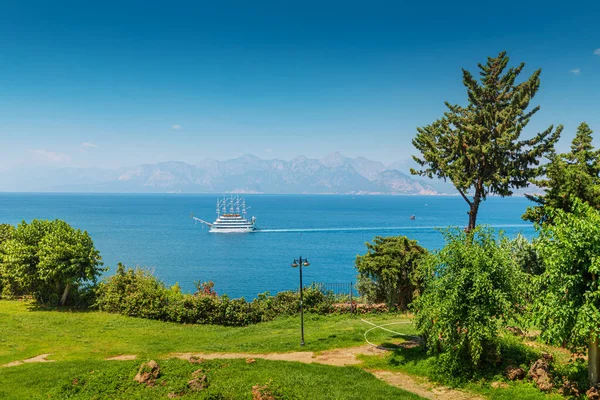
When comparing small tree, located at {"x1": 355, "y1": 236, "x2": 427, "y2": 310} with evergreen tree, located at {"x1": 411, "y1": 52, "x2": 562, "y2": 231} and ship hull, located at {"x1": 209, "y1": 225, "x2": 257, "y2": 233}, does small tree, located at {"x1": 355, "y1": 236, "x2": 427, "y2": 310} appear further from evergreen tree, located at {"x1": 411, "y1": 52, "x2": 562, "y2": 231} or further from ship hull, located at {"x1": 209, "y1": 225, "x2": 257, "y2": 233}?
ship hull, located at {"x1": 209, "y1": 225, "x2": 257, "y2": 233}

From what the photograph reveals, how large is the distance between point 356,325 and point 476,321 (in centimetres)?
1081

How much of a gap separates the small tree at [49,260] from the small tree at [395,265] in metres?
19.7

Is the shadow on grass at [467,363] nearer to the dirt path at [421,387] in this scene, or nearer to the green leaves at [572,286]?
the dirt path at [421,387]

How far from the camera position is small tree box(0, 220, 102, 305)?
28.5 m

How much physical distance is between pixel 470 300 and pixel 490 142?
14.9 meters

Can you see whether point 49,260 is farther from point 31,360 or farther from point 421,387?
point 421,387

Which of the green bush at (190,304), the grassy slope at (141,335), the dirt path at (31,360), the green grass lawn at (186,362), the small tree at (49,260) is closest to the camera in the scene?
the green grass lawn at (186,362)

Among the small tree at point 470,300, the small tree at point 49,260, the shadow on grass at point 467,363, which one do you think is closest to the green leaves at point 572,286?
the small tree at point 470,300

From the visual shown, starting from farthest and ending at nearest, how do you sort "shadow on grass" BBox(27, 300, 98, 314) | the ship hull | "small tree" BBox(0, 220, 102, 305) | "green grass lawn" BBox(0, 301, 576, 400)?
the ship hull < "shadow on grass" BBox(27, 300, 98, 314) < "small tree" BBox(0, 220, 102, 305) < "green grass lawn" BBox(0, 301, 576, 400)

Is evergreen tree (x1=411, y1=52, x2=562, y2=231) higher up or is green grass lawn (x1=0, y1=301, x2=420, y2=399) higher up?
evergreen tree (x1=411, y1=52, x2=562, y2=231)

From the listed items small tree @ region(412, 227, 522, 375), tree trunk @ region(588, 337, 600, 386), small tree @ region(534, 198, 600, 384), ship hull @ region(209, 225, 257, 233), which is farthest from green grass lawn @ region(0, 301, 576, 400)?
ship hull @ region(209, 225, 257, 233)

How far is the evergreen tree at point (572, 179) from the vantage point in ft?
76.9

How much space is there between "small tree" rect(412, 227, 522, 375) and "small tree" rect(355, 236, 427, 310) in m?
7.89

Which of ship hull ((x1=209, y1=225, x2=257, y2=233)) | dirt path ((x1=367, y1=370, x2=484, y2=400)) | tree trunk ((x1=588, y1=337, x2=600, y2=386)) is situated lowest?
ship hull ((x1=209, y1=225, x2=257, y2=233))
